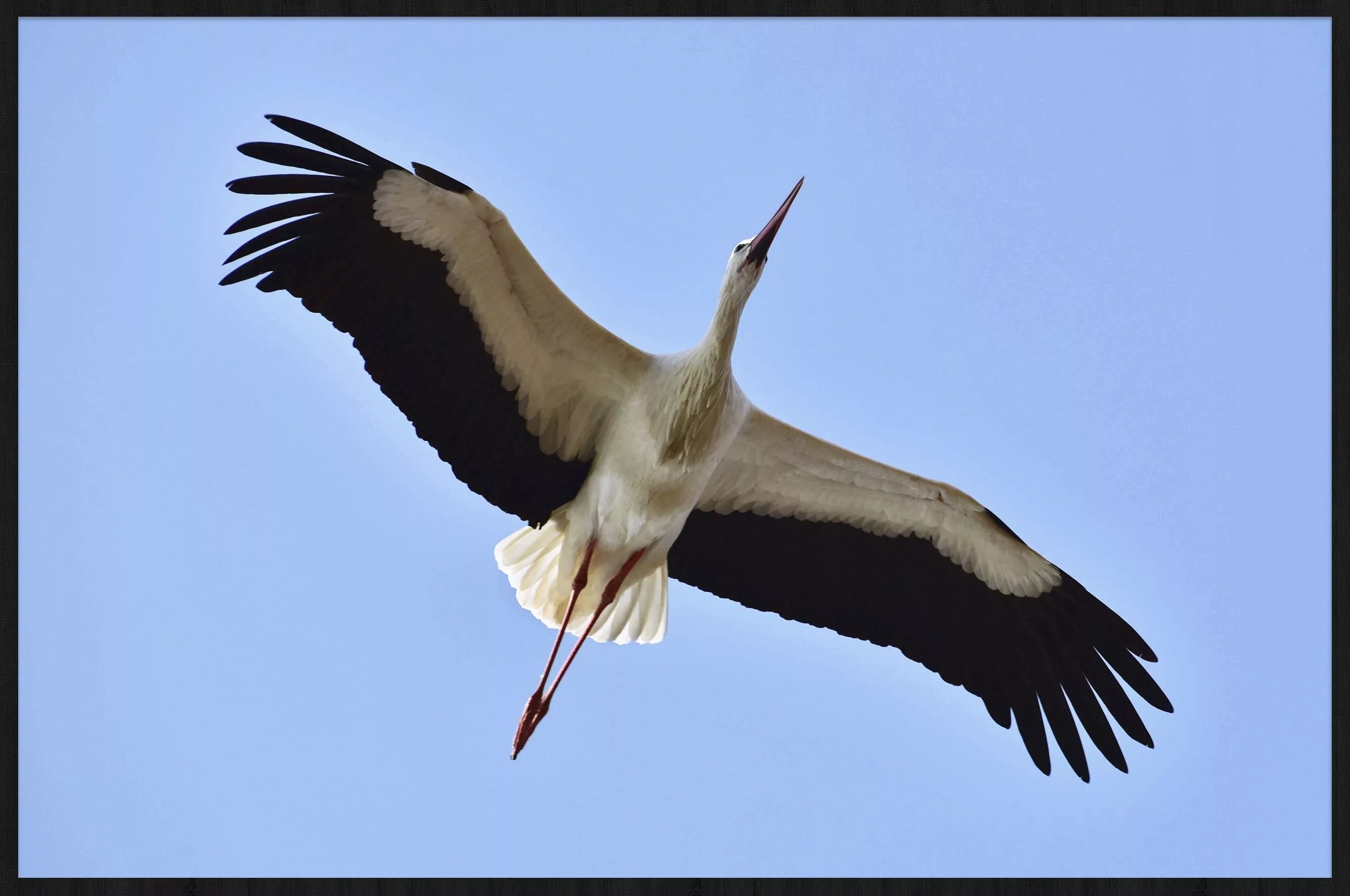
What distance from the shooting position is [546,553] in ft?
22.5

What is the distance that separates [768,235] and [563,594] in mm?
1824

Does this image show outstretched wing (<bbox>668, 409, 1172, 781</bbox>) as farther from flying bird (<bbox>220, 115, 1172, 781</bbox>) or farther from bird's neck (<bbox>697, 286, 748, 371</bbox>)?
bird's neck (<bbox>697, 286, 748, 371</bbox>)

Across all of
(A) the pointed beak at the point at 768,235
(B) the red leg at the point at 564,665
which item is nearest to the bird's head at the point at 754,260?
(A) the pointed beak at the point at 768,235

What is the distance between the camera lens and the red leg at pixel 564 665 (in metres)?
6.42

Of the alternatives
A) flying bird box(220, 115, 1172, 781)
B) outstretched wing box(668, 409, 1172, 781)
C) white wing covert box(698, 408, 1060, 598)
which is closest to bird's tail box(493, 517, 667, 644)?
flying bird box(220, 115, 1172, 781)

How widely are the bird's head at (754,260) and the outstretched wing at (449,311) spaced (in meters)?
0.47

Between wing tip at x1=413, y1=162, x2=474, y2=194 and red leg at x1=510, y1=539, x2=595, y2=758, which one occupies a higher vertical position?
wing tip at x1=413, y1=162, x2=474, y2=194

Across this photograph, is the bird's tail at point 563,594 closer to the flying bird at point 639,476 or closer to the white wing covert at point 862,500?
the flying bird at point 639,476

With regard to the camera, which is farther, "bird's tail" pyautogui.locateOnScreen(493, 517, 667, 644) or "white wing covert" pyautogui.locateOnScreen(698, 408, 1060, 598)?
"bird's tail" pyautogui.locateOnScreen(493, 517, 667, 644)

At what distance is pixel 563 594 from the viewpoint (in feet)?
22.4

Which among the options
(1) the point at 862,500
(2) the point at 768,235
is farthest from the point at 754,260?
(1) the point at 862,500

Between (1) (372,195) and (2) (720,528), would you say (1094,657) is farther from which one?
(1) (372,195)

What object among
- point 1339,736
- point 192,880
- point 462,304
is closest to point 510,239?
point 462,304

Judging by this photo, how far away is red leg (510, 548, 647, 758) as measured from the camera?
6418 mm
